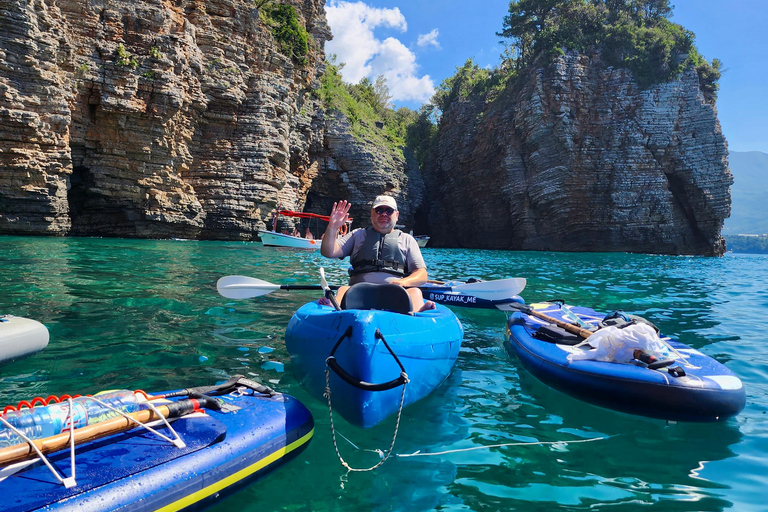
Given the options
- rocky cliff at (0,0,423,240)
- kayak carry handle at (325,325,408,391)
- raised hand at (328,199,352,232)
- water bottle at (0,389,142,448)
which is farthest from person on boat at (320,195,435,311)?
rocky cliff at (0,0,423,240)

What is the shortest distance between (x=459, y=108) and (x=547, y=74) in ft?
30.3

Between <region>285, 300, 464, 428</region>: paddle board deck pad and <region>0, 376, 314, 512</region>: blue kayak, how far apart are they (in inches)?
13.8

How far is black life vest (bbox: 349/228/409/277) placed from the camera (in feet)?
14.9

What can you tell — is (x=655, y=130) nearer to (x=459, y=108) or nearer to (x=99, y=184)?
(x=459, y=108)

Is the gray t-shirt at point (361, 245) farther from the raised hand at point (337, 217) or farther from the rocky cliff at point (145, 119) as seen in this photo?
the rocky cliff at point (145, 119)

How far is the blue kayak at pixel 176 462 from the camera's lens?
174 cm

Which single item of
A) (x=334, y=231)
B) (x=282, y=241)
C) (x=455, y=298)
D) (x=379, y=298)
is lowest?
(x=282, y=241)

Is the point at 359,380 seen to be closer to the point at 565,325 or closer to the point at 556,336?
the point at 556,336

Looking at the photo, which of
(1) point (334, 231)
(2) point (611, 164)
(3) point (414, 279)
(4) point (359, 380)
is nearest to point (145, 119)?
(1) point (334, 231)

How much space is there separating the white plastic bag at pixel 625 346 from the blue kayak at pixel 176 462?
2507mm

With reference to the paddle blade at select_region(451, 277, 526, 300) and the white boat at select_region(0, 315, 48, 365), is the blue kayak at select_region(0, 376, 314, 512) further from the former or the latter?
the paddle blade at select_region(451, 277, 526, 300)

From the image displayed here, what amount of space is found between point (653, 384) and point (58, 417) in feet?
12.0

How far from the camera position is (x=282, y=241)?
74.7 ft

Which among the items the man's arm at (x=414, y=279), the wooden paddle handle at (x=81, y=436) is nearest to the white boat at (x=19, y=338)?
the wooden paddle handle at (x=81, y=436)
